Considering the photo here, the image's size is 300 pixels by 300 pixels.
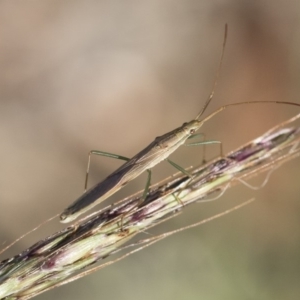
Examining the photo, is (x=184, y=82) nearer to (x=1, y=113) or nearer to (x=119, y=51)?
(x=119, y=51)

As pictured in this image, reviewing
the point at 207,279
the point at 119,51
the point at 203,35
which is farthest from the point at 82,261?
the point at 203,35

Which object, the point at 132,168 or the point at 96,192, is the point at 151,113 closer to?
the point at 132,168

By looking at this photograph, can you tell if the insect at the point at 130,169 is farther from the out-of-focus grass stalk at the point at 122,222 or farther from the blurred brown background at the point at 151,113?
the blurred brown background at the point at 151,113

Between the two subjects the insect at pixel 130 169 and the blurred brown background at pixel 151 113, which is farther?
the blurred brown background at pixel 151 113

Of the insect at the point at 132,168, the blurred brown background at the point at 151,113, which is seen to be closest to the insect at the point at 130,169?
the insect at the point at 132,168

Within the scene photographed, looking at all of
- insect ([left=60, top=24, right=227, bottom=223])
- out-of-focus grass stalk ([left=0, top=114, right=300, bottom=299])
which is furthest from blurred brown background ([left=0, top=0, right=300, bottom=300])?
out-of-focus grass stalk ([left=0, top=114, right=300, bottom=299])

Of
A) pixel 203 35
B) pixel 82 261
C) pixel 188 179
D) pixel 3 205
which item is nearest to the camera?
pixel 82 261

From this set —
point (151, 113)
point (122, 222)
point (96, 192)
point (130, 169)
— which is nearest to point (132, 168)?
point (130, 169)
